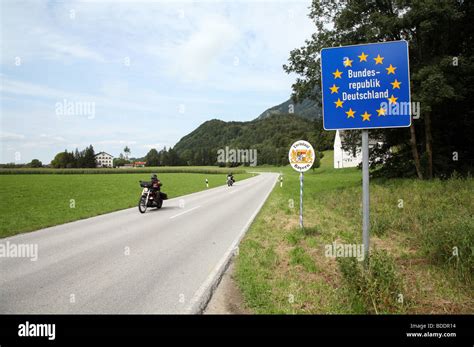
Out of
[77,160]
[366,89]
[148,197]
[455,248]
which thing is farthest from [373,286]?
[77,160]

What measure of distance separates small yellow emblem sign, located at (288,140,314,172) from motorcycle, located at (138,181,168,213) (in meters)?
7.00

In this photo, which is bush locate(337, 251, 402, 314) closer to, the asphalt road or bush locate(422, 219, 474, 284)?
bush locate(422, 219, 474, 284)

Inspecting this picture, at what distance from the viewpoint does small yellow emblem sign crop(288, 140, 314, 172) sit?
9.44 meters

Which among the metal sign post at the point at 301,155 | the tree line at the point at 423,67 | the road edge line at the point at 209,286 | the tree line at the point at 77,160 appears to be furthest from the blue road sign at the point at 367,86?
the tree line at the point at 77,160


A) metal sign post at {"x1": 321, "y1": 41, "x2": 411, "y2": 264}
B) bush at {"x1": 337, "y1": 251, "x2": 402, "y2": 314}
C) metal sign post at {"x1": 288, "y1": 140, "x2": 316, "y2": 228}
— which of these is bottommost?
bush at {"x1": 337, "y1": 251, "x2": 402, "y2": 314}

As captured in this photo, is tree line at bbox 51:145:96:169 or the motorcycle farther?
tree line at bbox 51:145:96:169

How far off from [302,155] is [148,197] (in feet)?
24.2

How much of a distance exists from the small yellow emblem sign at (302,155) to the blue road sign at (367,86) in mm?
4258

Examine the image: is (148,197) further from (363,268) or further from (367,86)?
(367,86)

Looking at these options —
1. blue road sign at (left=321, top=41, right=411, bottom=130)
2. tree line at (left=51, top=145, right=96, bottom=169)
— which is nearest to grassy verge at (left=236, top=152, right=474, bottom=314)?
blue road sign at (left=321, top=41, right=411, bottom=130)

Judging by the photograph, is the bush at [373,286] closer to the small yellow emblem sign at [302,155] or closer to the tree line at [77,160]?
the small yellow emblem sign at [302,155]

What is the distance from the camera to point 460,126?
20.2 m

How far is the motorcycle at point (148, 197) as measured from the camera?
42.9ft
